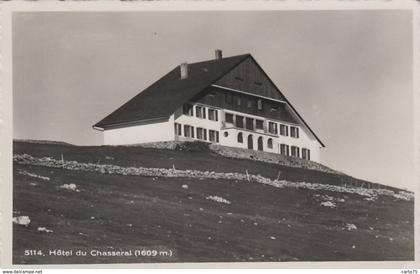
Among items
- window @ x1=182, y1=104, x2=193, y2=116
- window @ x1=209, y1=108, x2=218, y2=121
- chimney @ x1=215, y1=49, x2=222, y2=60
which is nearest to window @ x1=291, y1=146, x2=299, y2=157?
window @ x1=209, y1=108, x2=218, y2=121

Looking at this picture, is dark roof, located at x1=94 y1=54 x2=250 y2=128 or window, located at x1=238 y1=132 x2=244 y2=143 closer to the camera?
dark roof, located at x1=94 y1=54 x2=250 y2=128

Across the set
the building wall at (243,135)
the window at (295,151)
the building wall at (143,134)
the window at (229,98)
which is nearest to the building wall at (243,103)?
the window at (229,98)

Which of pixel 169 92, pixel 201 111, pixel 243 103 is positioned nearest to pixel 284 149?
pixel 243 103

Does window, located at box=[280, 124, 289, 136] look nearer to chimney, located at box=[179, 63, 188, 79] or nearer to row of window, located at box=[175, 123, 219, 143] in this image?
row of window, located at box=[175, 123, 219, 143]

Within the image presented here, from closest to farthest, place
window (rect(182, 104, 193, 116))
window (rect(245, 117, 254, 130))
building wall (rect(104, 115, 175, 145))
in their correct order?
building wall (rect(104, 115, 175, 145))
window (rect(182, 104, 193, 116))
window (rect(245, 117, 254, 130))

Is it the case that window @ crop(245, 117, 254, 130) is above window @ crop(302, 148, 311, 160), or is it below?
above
